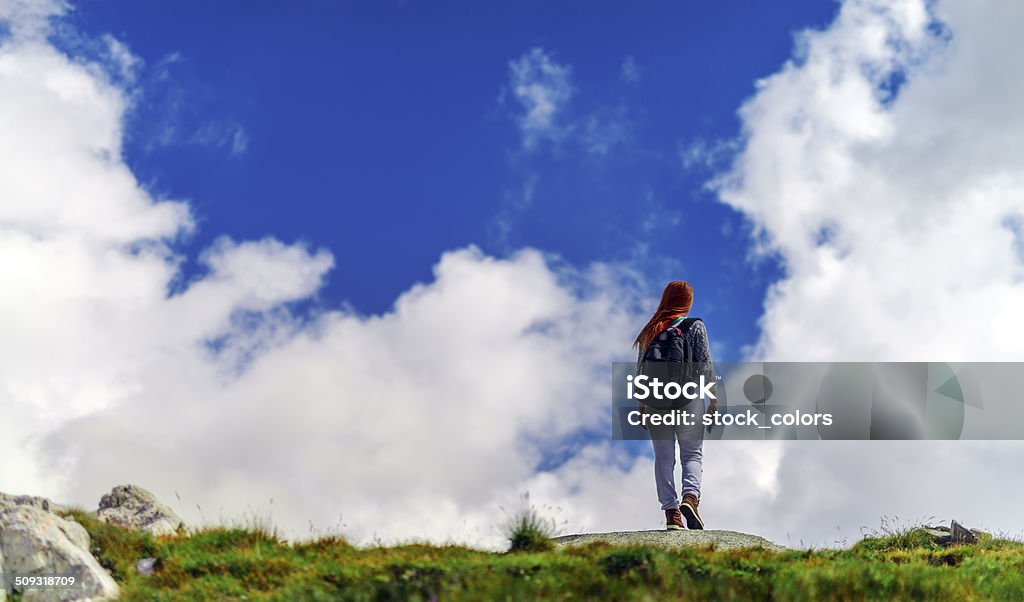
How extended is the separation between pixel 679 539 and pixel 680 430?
2.16 m

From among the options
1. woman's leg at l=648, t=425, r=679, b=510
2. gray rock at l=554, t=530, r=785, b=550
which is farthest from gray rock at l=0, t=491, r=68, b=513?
woman's leg at l=648, t=425, r=679, b=510

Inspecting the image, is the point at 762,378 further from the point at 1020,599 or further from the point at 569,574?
the point at 569,574

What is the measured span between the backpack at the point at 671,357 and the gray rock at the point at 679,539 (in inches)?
90.2

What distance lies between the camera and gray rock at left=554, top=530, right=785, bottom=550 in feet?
46.5

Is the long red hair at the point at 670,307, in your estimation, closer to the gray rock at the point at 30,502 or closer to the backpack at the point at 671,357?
the backpack at the point at 671,357

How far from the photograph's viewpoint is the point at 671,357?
1605 cm

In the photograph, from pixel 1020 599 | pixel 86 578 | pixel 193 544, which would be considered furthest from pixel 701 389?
pixel 86 578

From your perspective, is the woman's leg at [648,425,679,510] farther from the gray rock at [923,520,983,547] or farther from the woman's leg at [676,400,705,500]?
the gray rock at [923,520,983,547]

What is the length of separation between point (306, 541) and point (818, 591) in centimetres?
700

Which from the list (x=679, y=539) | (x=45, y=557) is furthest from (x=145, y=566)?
(x=679, y=539)

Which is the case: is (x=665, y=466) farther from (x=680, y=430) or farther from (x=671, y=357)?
(x=671, y=357)

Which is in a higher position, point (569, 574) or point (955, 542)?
point (955, 542)

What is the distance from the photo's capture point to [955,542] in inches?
702

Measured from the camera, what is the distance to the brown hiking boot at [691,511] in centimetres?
1578
